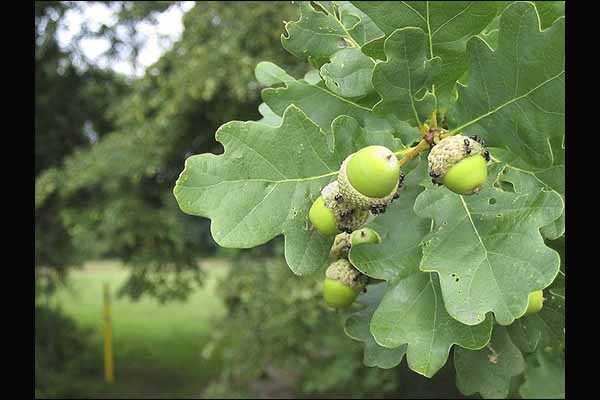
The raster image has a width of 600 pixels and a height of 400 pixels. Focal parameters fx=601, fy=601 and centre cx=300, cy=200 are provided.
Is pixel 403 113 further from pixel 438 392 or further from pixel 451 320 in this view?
pixel 438 392

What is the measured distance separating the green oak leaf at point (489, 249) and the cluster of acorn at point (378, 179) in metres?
0.11

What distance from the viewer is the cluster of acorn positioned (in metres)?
1.01

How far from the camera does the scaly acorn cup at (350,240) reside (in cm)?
133

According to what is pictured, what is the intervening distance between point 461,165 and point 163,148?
430cm

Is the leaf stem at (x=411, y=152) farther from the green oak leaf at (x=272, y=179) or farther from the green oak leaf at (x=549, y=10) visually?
the green oak leaf at (x=549, y=10)

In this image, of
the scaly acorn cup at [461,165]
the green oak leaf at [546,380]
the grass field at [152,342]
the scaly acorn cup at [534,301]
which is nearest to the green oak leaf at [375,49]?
the scaly acorn cup at [461,165]

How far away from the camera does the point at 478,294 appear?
3.43ft

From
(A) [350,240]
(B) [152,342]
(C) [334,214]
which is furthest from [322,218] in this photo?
(B) [152,342]

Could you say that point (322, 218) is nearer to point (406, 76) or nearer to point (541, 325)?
point (406, 76)

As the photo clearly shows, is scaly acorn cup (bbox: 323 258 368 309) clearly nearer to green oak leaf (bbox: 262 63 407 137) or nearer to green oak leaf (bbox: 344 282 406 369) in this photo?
green oak leaf (bbox: 344 282 406 369)

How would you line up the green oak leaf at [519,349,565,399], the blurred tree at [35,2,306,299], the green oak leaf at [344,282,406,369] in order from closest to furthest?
the green oak leaf at [344,282,406,369] → the green oak leaf at [519,349,565,399] → the blurred tree at [35,2,306,299]

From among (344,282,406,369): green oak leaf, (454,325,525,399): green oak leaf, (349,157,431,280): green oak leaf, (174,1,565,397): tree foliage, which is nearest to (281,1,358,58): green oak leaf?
(174,1,565,397): tree foliage

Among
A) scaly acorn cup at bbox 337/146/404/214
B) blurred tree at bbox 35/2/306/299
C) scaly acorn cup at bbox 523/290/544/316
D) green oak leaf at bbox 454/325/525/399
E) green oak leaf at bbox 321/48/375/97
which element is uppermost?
green oak leaf at bbox 321/48/375/97

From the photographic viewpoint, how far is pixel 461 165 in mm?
1045
